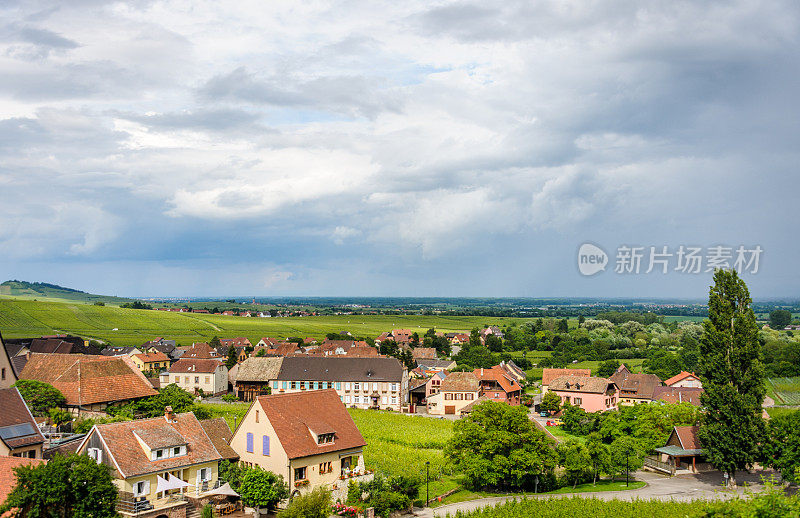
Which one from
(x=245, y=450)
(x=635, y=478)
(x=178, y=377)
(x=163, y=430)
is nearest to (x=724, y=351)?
(x=635, y=478)

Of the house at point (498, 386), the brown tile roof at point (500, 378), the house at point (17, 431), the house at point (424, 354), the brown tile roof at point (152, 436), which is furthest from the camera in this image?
the house at point (424, 354)

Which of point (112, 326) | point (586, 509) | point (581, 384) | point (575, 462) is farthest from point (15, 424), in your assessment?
point (112, 326)

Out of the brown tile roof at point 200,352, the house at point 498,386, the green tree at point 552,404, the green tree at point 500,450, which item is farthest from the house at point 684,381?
the brown tile roof at point 200,352

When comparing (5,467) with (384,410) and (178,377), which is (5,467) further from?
(178,377)

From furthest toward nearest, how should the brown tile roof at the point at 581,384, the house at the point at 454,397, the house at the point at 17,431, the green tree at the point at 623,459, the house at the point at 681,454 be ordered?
the house at the point at 454,397 < the brown tile roof at the point at 581,384 < the house at the point at 681,454 < the green tree at the point at 623,459 < the house at the point at 17,431

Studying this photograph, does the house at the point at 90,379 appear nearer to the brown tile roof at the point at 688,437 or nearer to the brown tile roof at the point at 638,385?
the brown tile roof at the point at 688,437

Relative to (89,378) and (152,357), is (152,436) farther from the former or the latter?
(152,357)

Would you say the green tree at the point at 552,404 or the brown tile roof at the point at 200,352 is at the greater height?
the brown tile roof at the point at 200,352

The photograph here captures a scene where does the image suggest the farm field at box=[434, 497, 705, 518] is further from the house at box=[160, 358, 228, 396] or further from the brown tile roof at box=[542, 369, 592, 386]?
the house at box=[160, 358, 228, 396]

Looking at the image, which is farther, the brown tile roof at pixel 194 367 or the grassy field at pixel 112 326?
the grassy field at pixel 112 326
